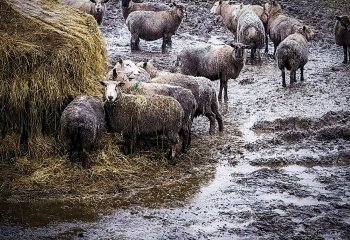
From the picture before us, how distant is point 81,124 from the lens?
346 inches

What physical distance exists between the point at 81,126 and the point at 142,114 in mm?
1077

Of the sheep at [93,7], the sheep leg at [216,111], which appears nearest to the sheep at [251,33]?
the sheep at [93,7]

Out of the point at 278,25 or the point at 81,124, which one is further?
the point at 278,25

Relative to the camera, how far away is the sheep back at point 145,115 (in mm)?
9359

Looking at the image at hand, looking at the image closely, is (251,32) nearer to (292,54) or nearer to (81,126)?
(292,54)

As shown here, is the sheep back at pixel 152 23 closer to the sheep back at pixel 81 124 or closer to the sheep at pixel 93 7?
the sheep at pixel 93 7

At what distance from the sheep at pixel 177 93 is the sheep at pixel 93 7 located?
7.79 m

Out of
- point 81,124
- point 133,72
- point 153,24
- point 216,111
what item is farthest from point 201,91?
point 153,24

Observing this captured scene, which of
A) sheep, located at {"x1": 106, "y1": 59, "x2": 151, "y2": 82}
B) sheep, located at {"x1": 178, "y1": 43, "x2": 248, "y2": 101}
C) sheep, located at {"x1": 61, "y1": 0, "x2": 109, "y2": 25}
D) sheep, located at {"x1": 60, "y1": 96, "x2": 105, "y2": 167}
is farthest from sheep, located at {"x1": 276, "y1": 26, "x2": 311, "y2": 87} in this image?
sheep, located at {"x1": 61, "y1": 0, "x2": 109, "y2": 25}

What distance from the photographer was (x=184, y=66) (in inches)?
520

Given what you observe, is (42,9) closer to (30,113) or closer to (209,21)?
(30,113)

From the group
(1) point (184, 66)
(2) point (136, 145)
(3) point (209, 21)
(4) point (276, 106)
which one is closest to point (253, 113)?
(4) point (276, 106)

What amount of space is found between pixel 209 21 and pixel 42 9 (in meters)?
11.6

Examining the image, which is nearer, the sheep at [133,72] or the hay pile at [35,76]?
the hay pile at [35,76]
